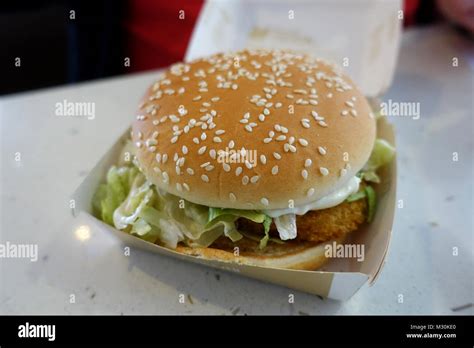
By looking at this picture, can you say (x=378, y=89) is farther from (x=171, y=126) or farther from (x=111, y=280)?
(x=111, y=280)

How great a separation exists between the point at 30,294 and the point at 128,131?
62cm

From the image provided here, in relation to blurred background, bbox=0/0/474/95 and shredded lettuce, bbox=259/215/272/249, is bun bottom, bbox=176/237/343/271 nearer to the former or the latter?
shredded lettuce, bbox=259/215/272/249

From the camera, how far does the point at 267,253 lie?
4.11ft

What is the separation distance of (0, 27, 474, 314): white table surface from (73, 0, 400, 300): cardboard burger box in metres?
0.07

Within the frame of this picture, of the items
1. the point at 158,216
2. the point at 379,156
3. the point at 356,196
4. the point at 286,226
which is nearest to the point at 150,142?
the point at 158,216

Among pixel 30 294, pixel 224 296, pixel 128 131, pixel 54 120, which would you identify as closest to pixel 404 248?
pixel 224 296

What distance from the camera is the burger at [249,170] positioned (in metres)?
1.16

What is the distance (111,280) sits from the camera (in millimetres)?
1304

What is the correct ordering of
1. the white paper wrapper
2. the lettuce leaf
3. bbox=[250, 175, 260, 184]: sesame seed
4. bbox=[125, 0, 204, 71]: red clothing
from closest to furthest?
1. bbox=[250, 175, 260, 184]: sesame seed
2. the lettuce leaf
3. the white paper wrapper
4. bbox=[125, 0, 204, 71]: red clothing

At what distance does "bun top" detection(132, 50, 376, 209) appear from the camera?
1.15 meters

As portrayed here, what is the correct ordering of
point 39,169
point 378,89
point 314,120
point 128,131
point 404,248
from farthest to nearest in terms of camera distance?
point 378,89 < point 39,169 < point 128,131 < point 404,248 < point 314,120

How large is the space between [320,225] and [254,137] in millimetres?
305

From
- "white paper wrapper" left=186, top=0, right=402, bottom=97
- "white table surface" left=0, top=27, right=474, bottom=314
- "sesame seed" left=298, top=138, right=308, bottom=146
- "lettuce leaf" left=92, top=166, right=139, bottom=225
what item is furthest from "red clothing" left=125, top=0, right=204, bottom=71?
"sesame seed" left=298, top=138, right=308, bottom=146

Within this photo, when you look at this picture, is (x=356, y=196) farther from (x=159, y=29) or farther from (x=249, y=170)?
(x=159, y=29)
